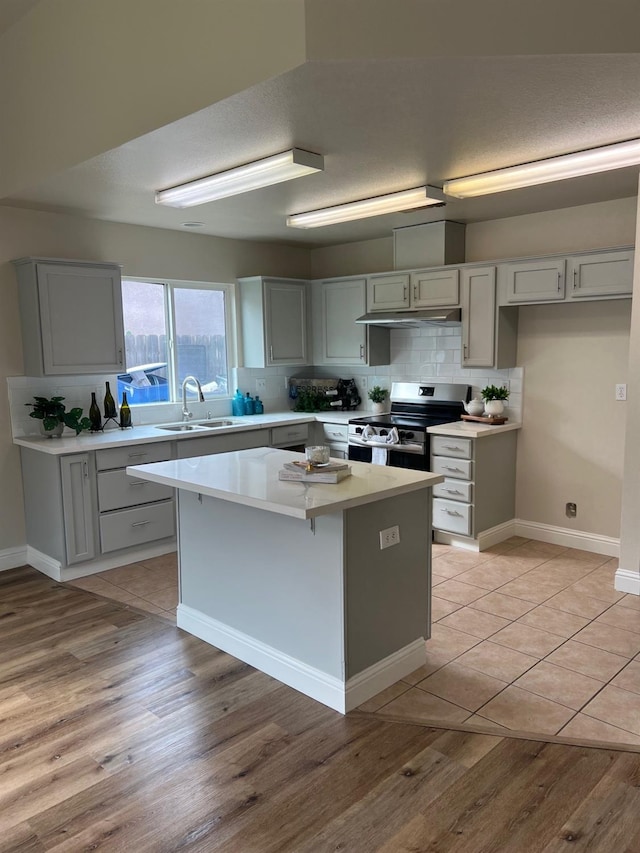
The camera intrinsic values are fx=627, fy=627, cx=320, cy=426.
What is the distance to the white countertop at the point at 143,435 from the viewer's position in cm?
421

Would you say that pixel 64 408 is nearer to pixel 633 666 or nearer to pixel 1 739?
pixel 1 739

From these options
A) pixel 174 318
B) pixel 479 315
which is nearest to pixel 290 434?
pixel 174 318

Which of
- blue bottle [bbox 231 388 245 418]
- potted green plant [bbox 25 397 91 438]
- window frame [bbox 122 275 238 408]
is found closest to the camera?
potted green plant [bbox 25 397 91 438]

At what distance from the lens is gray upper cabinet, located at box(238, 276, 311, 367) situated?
18.7 ft

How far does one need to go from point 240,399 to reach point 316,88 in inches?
143

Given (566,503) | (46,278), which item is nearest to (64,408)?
(46,278)

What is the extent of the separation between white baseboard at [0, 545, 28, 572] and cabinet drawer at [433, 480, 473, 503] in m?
3.11

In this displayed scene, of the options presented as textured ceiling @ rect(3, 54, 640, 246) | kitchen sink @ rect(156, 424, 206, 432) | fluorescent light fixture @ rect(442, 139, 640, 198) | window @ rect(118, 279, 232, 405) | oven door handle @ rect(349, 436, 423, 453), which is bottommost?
oven door handle @ rect(349, 436, 423, 453)

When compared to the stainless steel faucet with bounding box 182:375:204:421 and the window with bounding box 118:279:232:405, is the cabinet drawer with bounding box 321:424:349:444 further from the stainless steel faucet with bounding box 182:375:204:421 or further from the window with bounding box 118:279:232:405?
the stainless steel faucet with bounding box 182:375:204:421

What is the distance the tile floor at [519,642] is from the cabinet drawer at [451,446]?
75cm

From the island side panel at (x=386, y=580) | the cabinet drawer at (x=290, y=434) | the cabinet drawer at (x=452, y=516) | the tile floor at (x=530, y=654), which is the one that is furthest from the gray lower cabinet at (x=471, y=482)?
the island side panel at (x=386, y=580)

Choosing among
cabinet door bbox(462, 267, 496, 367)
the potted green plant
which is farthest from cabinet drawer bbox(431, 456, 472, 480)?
the potted green plant

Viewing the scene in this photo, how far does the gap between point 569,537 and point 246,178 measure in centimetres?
346

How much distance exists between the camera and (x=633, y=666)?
304 centimetres
